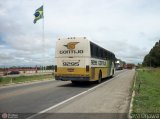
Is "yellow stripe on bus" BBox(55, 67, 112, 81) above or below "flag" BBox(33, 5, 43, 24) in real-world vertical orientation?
below

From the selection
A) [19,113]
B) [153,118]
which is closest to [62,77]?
[19,113]

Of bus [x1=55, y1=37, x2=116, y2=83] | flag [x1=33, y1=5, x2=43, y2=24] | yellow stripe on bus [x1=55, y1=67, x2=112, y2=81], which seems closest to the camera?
yellow stripe on bus [x1=55, y1=67, x2=112, y2=81]

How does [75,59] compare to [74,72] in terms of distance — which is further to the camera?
[75,59]

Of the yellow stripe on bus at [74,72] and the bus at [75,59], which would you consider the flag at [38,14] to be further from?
the yellow stripe on bus at [74,72]

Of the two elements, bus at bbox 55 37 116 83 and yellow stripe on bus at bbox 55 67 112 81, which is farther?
bus at bbox 55 37 116 83

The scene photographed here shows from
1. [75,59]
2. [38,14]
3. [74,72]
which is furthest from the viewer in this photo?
[38,14]

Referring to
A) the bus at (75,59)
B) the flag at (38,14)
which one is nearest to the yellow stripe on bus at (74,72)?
the bus at (75,59)

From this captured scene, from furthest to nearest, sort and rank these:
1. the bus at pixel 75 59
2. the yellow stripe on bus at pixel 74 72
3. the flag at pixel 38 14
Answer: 1. the flag at pixel 38 14
2. the bus at pixel 75 59
3. the yellow stripe on bus at pixel 74 72

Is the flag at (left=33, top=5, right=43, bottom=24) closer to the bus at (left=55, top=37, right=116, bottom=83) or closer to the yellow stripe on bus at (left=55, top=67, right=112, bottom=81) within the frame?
the bus at (left=55, top=37, right=116, bottom=83)

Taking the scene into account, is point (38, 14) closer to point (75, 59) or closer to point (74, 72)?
point (75, 59)

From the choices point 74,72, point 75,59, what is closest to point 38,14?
point 75,59

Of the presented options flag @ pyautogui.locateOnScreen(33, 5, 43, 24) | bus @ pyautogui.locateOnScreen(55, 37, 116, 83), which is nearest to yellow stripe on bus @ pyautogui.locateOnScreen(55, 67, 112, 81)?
bus @ pyautogui.locateOnScreen(55, 37, 116, 83)

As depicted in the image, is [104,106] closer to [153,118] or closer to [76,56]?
[153,118]

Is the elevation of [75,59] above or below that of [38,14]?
below
